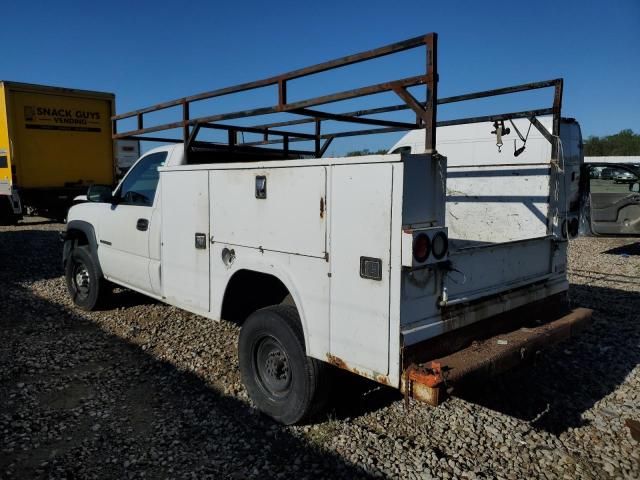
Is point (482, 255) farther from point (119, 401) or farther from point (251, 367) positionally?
point (119, 401)

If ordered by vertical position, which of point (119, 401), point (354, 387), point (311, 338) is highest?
point (311, 338)

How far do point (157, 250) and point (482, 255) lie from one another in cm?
295

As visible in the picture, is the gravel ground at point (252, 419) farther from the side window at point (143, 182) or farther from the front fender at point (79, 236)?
the side window at point (143, 182)

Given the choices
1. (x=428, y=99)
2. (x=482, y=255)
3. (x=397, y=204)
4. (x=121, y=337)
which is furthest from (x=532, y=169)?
(x=121, y=337)

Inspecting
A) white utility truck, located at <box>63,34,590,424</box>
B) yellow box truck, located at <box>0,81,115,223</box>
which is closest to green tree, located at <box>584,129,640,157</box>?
yellow box truck, located at <box>0,81,115,223</box>

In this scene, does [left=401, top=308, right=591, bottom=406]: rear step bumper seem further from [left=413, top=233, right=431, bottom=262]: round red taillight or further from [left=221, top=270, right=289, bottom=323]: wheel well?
[left=221, top=270, right=289, bottom=323]: wheel well

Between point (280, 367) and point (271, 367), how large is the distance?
8 cm

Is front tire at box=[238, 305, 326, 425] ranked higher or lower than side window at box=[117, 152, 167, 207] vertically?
lower

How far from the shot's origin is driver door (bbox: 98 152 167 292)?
4996 millimetres

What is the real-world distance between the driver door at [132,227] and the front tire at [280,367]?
5.53 feet

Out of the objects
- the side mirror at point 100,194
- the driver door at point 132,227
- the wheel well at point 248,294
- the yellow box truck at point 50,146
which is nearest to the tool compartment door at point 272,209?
the wheel well at point 248,294

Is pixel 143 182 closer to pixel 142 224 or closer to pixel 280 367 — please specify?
pixel 142 224

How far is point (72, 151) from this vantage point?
13586 mm

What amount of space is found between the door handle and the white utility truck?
0.02 m
